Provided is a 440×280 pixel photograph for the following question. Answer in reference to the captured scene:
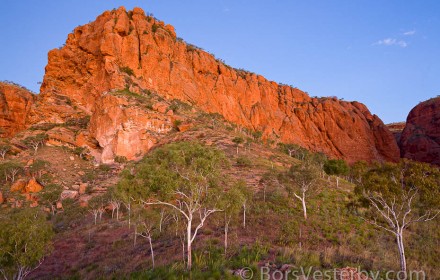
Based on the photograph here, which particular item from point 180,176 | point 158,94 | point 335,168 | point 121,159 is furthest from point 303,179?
point 158,94

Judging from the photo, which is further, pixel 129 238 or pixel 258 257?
pixel 129 238

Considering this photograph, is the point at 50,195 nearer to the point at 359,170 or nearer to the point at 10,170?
the point at 10,170

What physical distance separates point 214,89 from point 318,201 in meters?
85.3

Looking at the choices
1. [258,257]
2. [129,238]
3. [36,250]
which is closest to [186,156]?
[258,257]

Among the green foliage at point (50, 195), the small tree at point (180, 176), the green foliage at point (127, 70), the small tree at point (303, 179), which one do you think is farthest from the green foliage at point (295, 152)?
the small tree at point (180, 176)

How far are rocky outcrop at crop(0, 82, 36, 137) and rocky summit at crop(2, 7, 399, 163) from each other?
47 centimetres

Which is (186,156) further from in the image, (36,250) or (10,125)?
(10,125)

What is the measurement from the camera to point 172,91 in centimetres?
9169

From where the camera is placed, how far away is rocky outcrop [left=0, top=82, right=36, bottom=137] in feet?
295

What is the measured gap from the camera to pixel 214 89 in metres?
112

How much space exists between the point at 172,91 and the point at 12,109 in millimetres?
54768

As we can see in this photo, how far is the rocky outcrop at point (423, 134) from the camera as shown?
102 m

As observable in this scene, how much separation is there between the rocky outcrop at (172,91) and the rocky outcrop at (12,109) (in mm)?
15783

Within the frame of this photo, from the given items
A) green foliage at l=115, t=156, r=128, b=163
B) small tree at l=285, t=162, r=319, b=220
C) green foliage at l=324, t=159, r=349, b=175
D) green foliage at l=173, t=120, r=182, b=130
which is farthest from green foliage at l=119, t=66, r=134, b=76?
small tree at l=285, t=162, r=319, b=220
